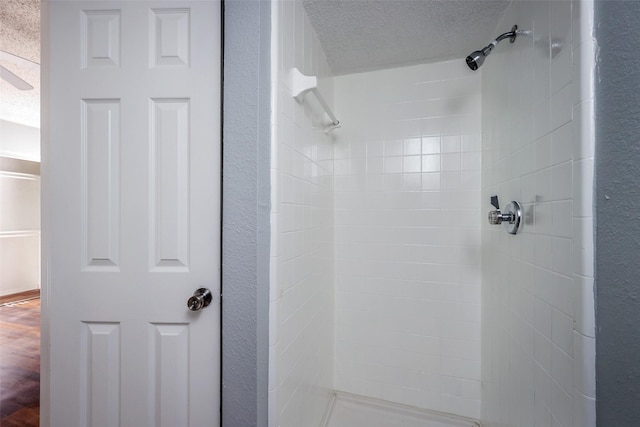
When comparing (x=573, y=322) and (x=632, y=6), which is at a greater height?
(x=632, y=6)

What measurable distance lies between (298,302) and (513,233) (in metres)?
0.92

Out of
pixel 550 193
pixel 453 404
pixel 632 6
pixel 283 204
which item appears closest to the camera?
pixel 632 6

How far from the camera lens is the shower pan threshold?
1467 mm

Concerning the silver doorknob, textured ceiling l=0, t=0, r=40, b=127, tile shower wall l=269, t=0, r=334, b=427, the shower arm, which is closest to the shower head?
the shower arm

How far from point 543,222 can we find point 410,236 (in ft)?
2.51

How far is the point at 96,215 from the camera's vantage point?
89cm

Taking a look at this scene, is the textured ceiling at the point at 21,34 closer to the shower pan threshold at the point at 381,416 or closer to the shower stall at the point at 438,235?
the shower stall at the point at 438,235

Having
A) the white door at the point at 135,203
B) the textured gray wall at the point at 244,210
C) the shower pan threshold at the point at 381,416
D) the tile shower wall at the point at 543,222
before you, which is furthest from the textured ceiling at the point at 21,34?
the shower pan threshold at the point at 381,416

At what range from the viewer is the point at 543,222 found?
88cm

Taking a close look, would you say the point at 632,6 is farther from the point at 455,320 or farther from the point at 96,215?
the point at 96,215

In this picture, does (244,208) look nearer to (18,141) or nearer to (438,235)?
(438,235)

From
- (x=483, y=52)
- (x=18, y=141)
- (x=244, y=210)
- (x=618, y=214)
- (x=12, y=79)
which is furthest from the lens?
(x=18, y=141)

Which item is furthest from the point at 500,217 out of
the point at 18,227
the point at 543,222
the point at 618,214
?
the point at 18,227

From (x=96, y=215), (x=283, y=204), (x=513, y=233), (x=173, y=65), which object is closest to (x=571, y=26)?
(x=513, y=233)
